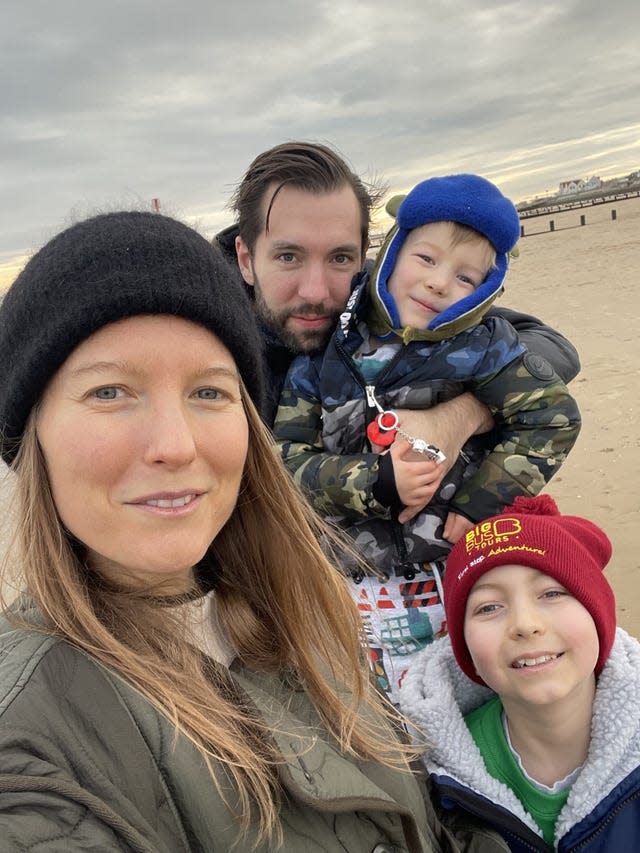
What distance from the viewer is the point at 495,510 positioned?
2430 mm

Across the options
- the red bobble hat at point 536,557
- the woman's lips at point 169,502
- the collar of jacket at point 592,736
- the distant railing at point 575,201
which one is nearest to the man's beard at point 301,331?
the red bobble hat at point 536,557

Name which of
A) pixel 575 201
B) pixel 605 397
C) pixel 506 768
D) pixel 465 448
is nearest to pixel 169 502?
pixel 506 768

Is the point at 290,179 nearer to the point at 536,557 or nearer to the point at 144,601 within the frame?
the point at 536,557

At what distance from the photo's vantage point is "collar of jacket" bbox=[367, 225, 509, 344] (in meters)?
2.48

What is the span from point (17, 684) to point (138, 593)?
15.6 inches

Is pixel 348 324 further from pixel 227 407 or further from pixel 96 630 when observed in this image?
pixel 96 630

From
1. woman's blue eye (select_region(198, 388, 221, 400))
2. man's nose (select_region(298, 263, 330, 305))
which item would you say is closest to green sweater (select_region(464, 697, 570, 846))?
woman's blue eye (select_region(198, 388, 221, 400))

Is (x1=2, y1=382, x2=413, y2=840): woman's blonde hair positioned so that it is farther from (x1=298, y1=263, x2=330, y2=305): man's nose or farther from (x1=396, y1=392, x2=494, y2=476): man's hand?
(x1=298, y1=263, x2=330, y2=305): man's nose

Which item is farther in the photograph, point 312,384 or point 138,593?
point 312,384

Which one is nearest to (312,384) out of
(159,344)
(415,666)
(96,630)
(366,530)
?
(366,530)

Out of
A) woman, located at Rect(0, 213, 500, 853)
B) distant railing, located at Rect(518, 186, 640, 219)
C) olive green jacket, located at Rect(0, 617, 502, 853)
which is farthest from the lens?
distant railing, located at Rect(518, 186, 640, 219)

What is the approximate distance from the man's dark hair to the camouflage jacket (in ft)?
2.34

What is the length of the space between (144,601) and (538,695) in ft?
3.74

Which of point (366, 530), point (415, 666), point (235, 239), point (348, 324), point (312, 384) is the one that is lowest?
point (415, 666)
